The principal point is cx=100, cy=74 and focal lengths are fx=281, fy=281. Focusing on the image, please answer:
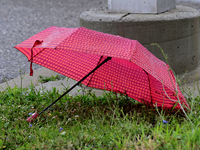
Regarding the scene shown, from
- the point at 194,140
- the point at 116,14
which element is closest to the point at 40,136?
the point at 194,140

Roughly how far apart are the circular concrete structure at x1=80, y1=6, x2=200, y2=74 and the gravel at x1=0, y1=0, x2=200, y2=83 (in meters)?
1.71

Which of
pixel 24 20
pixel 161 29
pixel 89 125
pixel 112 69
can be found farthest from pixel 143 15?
pixel 24 20

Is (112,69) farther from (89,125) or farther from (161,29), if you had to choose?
(161,29)

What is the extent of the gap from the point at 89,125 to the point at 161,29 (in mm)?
2243

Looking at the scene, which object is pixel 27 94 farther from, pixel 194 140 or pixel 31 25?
pixel 31 25

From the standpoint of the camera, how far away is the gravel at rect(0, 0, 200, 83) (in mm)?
5355

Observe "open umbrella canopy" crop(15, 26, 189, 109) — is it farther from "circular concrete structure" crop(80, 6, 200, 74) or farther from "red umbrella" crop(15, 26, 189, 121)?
"circular concrete structure" crop(80, 6, 200, 74)

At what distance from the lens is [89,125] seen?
2.51 meters

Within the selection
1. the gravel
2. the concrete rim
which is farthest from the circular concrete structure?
the gravel

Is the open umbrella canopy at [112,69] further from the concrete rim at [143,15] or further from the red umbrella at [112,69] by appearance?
the concrete rim at [143,15]

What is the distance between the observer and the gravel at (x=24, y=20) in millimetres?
5355

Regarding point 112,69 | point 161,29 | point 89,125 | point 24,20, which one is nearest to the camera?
point 89,125

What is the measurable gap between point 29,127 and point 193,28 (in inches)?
124

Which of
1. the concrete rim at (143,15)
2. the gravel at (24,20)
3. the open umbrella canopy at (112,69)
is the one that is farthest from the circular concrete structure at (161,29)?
the gravel at (24,20)
